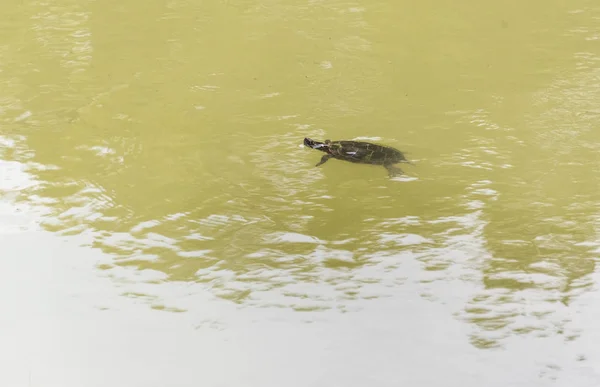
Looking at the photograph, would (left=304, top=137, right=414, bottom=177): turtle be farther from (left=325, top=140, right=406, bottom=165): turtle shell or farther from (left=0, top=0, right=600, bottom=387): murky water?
(left=0, top=0, right=600, bottom=387): murky water

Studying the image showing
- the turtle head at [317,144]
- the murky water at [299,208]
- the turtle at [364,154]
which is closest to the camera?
the murky water at [299,208]

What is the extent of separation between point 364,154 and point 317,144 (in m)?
0.49

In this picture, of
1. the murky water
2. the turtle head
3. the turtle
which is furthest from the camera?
the turtle head

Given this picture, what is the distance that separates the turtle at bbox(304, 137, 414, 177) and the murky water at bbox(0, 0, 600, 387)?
0.39 feet

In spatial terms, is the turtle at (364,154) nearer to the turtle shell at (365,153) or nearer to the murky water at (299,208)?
the turtle shell at (365,153)

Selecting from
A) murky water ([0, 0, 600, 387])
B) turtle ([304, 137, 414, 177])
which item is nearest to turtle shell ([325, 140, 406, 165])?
turtle ([304, 137, 414, 177])

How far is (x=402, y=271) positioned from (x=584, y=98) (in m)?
3.52

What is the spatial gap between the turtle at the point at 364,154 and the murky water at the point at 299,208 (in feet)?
0.39

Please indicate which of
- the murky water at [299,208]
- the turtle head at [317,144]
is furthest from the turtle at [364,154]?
the murky water at [299,208]

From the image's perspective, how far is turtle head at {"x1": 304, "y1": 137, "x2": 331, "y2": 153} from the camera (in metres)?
5.84

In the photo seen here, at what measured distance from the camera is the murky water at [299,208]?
4070 mm

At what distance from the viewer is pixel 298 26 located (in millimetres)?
8773

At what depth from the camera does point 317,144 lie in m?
5.92

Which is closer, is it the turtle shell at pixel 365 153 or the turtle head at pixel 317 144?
the turtle shell at pixel 365 153
